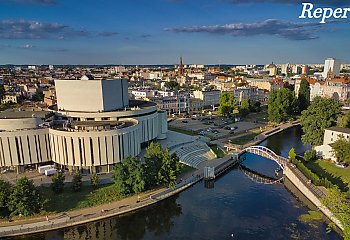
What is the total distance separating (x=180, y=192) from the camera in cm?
4819

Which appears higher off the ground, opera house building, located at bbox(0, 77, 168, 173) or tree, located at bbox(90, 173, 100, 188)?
opera house building, located at bbox(0, 77, 168, 173)

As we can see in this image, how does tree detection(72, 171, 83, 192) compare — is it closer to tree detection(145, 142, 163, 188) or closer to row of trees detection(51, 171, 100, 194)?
row of trees detection(51, 171, 100, 194)

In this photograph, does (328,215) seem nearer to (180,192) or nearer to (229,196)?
(229,196)

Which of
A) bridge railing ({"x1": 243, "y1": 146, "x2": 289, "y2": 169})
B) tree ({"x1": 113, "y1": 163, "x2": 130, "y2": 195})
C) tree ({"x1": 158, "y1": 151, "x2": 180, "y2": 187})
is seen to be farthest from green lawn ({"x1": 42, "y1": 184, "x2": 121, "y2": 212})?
bridge railing ({"x1": 243, "y1": 146, "x2": 289, "y2": 169})

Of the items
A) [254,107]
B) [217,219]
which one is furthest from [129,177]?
[254,107]

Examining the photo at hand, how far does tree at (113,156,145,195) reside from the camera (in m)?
43.2

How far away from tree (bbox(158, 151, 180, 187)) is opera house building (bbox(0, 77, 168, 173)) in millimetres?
9450

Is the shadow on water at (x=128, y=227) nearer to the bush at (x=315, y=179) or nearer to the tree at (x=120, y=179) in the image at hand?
the tree at (x=120, y=179)

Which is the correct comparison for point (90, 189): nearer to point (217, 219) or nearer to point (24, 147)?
point (24, 147)

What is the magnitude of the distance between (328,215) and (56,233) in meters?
37.2

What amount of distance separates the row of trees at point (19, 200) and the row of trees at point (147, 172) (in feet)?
37.5

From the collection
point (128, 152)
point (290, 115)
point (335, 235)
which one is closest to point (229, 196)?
point (335, 235)

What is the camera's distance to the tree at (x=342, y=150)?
51.8m

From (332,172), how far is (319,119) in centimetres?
1748
